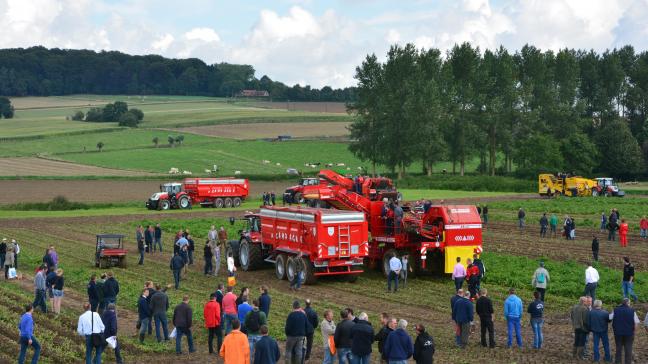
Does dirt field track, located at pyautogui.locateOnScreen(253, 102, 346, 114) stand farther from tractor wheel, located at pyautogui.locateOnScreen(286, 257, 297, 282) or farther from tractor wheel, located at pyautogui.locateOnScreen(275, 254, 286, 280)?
tractor wheel, located at pyautogui.locateOnScreen(286, 257, 297, 282)

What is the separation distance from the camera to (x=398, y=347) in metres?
14.9

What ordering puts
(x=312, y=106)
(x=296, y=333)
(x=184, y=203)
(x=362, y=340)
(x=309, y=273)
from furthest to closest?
(x=312, y=106)
(x=184, y=203)
(x=309, y=273)
(x=296, y=333)
(x=362, y=340)

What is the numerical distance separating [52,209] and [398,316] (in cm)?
4507

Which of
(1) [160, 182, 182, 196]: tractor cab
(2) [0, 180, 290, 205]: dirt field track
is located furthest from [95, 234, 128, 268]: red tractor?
(2) [0, 180, 290, 205]: dirt field track

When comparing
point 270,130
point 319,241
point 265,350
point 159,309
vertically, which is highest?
point 270,130

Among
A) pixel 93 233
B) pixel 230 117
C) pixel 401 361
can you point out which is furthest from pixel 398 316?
pixel 230 117

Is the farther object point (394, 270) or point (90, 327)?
point (394, 270)

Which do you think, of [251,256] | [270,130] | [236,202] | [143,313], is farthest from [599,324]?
[270,130]

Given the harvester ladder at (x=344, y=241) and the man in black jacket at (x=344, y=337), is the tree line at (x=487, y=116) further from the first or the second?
the man in black jacket at (x=344, y=337)

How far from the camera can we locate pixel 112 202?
66.5 metres

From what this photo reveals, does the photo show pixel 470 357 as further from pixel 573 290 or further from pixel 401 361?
pixel 573 290

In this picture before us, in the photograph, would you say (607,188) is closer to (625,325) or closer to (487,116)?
(487,116)

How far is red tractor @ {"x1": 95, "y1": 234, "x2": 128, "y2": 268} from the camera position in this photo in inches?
1334

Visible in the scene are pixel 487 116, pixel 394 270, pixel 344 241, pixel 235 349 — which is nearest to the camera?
pixel 235 349
